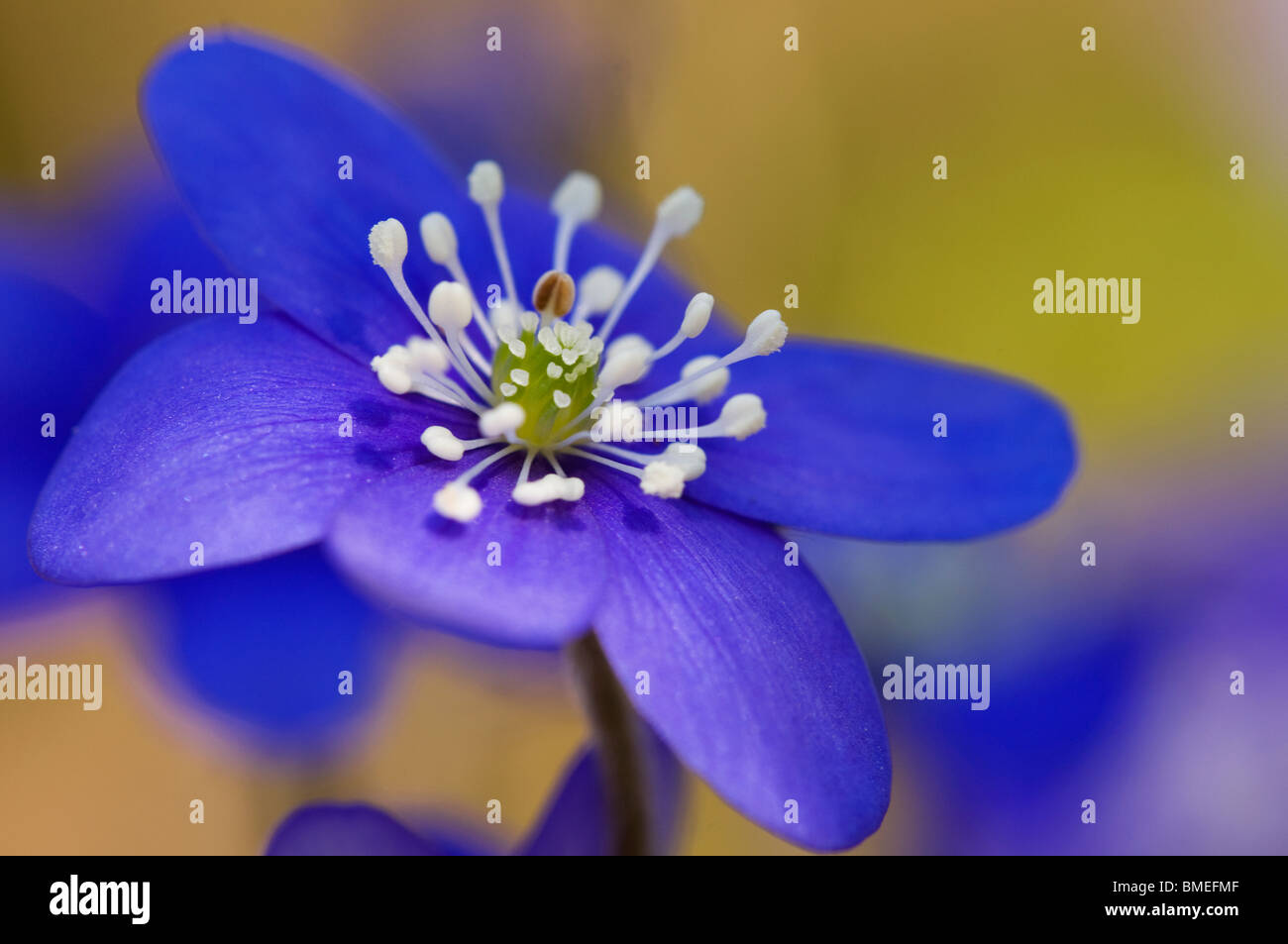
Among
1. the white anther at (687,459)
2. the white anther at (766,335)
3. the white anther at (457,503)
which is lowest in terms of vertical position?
the white anther at (457,503)

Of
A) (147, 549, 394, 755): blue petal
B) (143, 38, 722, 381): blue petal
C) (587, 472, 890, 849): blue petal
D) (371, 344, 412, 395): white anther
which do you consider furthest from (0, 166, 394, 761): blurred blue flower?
(587, 472, 890, 849): blue petal

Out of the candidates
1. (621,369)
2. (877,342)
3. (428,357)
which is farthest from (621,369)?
(877,342)

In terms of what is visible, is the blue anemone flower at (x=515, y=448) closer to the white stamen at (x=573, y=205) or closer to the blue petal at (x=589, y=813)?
the white stamen at (x=573, y=205)

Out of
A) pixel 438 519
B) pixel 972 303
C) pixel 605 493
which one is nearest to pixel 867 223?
pixel 972 303

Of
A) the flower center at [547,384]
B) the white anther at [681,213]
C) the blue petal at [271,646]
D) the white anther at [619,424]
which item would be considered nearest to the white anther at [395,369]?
the flower center at [547,384]

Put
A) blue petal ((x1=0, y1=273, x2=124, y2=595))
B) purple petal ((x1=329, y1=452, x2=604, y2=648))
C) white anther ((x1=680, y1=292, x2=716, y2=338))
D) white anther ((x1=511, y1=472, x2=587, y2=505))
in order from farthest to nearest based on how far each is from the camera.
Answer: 1. blue petal ((x1=0, y1=273, x2=124, y2=595))
2. white anther ((x1=680, y1=292, x2=716, y2=338))
3. white anther ((x1=511, y1=472, x2=587, y2=505))
4. purple petal ((x1=329, y1=452, x2=604, y2=648))

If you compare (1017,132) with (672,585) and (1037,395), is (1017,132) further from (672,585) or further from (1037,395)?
(672,585)

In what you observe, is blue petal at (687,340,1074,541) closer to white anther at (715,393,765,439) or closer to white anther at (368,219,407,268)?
white anther at (715,393,765,439)
